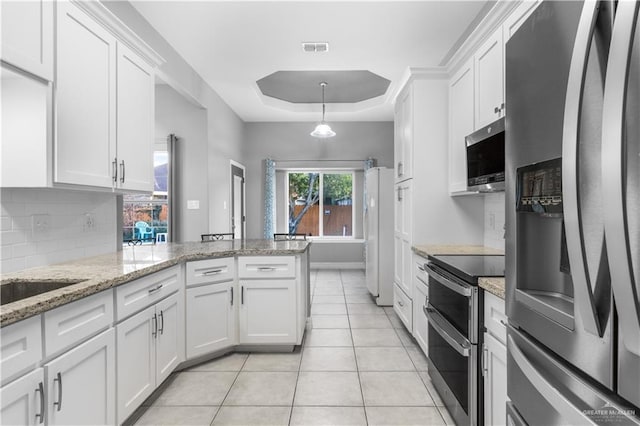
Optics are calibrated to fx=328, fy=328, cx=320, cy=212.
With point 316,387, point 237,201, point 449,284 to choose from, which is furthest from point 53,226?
point 237,201

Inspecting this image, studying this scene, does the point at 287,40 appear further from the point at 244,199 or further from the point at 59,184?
the point at 244,199

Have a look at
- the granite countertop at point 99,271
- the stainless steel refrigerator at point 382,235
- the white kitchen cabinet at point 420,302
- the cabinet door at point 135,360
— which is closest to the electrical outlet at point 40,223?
the granite countertop at point 99,271

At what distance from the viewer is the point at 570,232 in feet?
2.42

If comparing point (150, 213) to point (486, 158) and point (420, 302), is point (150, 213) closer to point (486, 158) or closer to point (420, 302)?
point (420, 302)

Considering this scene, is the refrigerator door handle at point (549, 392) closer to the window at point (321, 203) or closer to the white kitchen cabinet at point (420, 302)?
the white kitchen cabinet at point (420, 302)

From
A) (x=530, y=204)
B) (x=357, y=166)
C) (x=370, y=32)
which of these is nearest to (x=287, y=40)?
(x=370, y=32)

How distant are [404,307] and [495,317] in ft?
6.12

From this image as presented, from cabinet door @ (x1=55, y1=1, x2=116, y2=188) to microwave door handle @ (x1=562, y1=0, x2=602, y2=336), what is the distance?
216cm

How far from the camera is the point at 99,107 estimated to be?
200 centimetres

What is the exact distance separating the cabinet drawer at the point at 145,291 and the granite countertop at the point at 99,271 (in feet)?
0.18

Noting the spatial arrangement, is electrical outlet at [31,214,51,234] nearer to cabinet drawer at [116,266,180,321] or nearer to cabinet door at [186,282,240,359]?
cabinet drawer at [116,266,180,321]

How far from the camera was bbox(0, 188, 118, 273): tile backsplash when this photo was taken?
1.75 m

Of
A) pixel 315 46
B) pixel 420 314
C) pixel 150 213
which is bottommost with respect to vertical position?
pixel 420 314

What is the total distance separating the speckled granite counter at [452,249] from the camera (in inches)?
103
